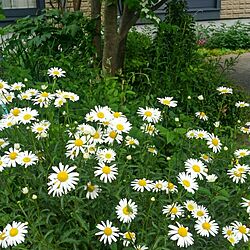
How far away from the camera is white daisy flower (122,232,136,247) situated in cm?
185

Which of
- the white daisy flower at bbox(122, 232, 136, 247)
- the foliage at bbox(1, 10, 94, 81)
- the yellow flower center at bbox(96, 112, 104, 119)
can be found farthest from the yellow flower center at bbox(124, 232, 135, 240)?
the foliage at bbox(1, 10, 94, 81)

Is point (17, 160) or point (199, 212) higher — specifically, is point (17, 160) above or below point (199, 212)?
above

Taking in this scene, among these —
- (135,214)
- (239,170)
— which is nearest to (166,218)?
(135,214)

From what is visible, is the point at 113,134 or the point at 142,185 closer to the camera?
the point at 142,185

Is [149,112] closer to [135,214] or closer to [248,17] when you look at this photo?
[135,214]

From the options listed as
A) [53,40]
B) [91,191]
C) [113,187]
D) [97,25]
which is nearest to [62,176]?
[91,191]

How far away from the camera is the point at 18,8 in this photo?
1023 cm

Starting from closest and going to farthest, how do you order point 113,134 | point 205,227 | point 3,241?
point 3,241 → point 205,227 → point 113,134

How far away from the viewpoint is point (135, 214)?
197 cm

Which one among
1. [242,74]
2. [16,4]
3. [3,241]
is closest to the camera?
[3,241]

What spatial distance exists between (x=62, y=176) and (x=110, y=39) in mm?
3176

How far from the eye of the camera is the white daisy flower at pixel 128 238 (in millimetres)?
1852

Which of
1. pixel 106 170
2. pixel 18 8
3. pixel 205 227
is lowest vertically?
pixel 18 8

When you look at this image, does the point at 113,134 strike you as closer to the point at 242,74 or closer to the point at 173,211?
the point at 173,211
